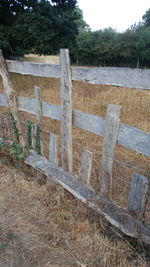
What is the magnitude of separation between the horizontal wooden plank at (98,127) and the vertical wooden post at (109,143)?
5cm

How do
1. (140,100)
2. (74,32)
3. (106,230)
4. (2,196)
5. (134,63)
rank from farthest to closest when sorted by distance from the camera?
(134,63), (74,32), (140,100), (2,196), (106,230)

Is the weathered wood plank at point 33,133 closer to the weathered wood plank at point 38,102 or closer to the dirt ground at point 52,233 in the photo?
the weathered wood plank at point 38,102

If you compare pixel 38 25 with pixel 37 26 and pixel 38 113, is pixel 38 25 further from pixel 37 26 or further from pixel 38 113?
pixel 38 113

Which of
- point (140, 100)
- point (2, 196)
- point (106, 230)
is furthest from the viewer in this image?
point (140, 100)

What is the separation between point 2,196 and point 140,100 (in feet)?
12.0

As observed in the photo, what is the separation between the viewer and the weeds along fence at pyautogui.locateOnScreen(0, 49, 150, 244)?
1746mm

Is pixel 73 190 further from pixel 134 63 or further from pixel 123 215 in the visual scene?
pixel 134 63

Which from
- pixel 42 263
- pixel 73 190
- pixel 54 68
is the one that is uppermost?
pixel 54 68

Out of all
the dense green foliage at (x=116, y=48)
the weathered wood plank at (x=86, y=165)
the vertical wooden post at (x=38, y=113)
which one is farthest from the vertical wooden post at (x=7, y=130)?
the dense green foliage at (x=116, y=48)

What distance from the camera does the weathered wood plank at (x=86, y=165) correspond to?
217cm

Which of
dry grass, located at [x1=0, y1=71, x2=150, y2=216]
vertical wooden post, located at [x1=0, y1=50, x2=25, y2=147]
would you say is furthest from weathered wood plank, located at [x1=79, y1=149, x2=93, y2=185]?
vertical wooden post, located at [x1=0, y1=50, x2=25, y2=147]

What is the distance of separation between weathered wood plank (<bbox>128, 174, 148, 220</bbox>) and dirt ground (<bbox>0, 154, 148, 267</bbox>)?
307 millimetres

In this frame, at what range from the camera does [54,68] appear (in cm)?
236

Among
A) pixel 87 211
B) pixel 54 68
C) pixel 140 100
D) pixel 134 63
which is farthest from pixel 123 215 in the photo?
pixel 134 63
